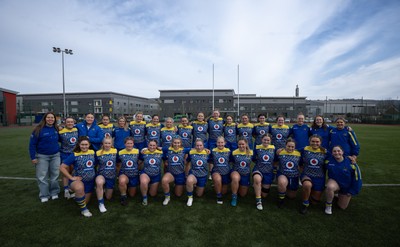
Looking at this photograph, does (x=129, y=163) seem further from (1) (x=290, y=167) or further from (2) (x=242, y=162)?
(1) (x=290, y=167)

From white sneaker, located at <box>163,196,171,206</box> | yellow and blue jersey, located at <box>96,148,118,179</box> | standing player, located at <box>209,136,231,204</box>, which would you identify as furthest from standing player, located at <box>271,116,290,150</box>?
yellow and blue jersey, located at <box>96,148,118,179</box>

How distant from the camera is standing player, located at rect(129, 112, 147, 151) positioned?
5301mm

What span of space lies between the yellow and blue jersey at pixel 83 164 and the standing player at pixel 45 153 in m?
0.71

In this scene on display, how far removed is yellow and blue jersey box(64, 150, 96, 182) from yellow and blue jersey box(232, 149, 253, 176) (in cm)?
285

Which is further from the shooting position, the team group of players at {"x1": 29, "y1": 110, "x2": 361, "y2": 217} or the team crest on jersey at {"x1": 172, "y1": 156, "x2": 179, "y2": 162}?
the team crest on jersey at {"x1": 172, "y1": 156, "x2": 179, "y2": 162}

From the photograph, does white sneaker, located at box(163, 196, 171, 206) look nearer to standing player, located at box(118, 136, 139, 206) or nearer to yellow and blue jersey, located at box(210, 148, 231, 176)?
standing player, located at box(118, 136, 139, 206)

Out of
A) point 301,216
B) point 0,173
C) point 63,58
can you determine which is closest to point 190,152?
point 301,216

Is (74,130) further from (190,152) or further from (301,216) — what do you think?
(301,216)

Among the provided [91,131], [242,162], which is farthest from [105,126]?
[242,162]

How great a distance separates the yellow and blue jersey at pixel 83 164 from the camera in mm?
3660

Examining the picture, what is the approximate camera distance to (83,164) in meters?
3.69

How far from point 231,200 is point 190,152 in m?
1.30

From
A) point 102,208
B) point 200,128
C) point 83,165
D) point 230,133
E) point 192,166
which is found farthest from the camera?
point 200,128

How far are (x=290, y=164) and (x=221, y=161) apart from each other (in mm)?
1374
